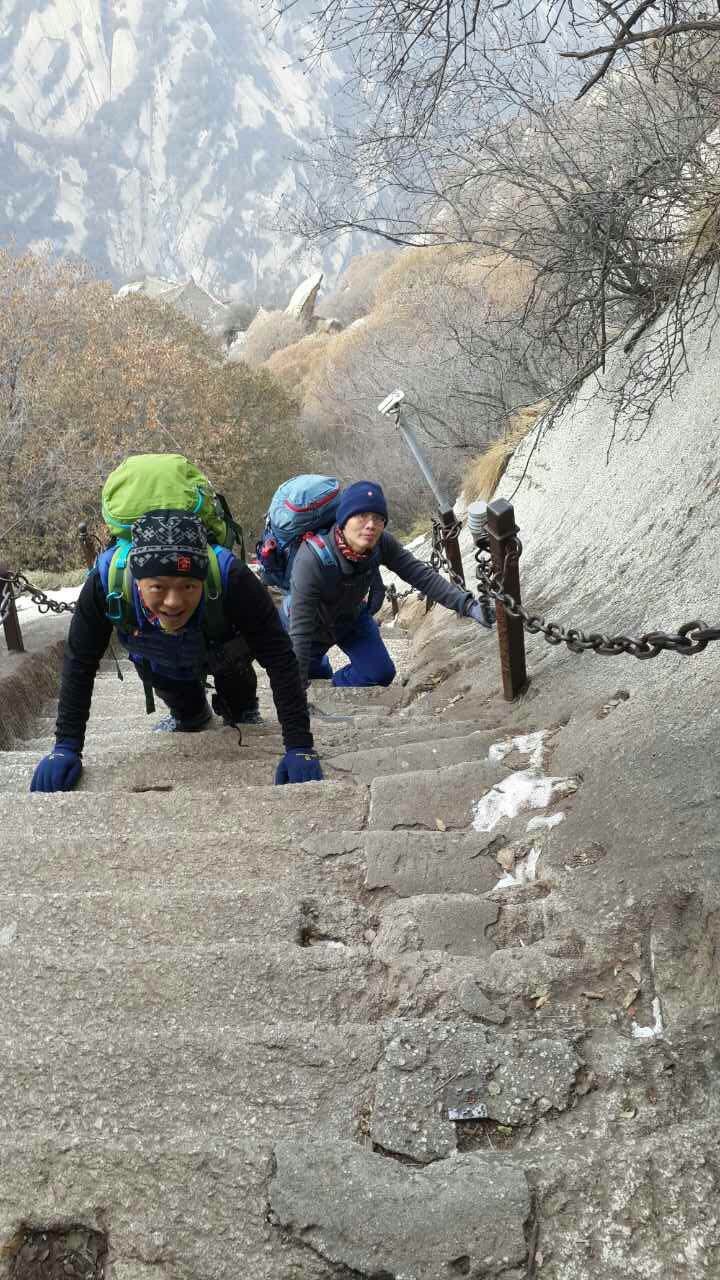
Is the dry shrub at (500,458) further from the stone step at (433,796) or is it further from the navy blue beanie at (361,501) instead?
the stone step at (433,796)

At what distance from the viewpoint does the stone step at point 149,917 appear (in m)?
2.59

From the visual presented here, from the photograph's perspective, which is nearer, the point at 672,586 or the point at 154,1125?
the point at 154,1125

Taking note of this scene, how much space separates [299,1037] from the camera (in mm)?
2188

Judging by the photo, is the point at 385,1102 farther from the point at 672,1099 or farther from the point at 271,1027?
the point at 672,1099

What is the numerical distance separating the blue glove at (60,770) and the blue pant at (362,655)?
2186 millimetres

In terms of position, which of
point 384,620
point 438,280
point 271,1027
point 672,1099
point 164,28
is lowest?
point 384,620

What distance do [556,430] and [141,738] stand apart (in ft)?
19.2

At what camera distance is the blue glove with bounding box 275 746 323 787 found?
3893 mm

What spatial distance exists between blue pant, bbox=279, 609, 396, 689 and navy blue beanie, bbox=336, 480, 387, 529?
1121 mm

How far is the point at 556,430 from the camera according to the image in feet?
30.8

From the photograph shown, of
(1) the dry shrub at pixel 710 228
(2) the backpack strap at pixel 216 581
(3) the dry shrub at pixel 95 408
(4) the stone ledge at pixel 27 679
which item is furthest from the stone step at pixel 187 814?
(3) the dry shrub at pixel 95 408

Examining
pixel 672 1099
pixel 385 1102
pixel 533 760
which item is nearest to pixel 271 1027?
pixel 385 1102

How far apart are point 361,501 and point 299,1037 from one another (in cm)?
309

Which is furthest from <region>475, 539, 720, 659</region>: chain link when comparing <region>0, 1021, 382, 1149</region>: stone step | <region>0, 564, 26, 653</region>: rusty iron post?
<region>0, 564, 26, 653</region>: rusty iron post
